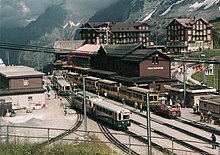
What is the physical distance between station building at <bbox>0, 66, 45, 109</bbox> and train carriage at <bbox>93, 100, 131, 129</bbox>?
11327 millimetres

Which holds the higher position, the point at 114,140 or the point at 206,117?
the point at 206,117

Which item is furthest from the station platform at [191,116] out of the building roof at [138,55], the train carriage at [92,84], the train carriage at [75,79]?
the train carriage at [75,79]

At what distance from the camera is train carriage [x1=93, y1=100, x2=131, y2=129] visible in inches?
1249

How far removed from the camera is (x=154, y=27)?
510 feet

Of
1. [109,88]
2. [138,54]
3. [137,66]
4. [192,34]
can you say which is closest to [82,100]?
[109,88]

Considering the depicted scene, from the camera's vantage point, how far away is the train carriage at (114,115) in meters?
31.7

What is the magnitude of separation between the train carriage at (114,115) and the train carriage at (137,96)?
5.28 m

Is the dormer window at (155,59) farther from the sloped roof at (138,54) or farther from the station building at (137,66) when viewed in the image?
the sloped roof at (138,54)

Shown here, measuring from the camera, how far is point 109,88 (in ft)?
167

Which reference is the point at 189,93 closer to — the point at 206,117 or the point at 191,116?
the point at 191,116

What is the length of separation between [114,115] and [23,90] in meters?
15.5

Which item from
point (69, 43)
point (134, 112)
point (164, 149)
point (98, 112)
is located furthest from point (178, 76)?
point (69, 43)

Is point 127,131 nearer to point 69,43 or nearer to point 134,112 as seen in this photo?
point 134,112

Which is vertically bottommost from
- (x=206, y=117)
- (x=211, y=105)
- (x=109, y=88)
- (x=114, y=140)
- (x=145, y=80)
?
(x=114, y=140)
